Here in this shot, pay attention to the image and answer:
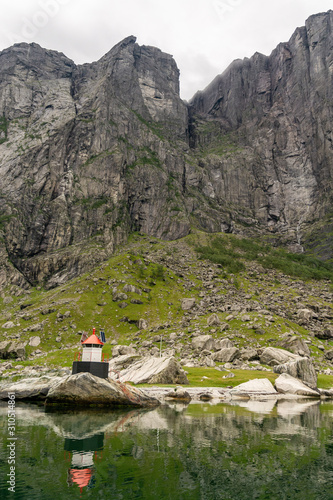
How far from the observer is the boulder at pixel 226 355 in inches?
3595

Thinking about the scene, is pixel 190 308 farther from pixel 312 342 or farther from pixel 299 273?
pixel 299 273

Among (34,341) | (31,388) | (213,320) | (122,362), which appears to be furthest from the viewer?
(213,320)

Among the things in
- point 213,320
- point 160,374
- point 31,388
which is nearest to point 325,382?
point 160,374

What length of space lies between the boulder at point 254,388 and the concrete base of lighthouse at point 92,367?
2766 cm

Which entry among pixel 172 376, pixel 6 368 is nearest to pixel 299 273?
pixel 172 376

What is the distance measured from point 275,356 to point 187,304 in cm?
6220

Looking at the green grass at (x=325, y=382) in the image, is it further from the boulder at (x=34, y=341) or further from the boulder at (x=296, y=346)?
the boulder at (x=34, y=341)

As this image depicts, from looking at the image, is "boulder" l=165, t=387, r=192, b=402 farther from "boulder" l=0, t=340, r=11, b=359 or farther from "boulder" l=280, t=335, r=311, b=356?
"boulder" l=0, t=340, r=11, b=359

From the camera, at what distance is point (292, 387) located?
6975cm

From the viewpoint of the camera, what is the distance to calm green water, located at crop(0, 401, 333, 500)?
18750 mm

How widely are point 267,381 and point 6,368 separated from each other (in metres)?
72.6

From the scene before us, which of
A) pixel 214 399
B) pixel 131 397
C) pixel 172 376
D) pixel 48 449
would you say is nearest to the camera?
pixel 48 449

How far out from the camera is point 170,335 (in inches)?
4469

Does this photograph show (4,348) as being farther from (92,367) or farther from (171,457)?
(171,457)
